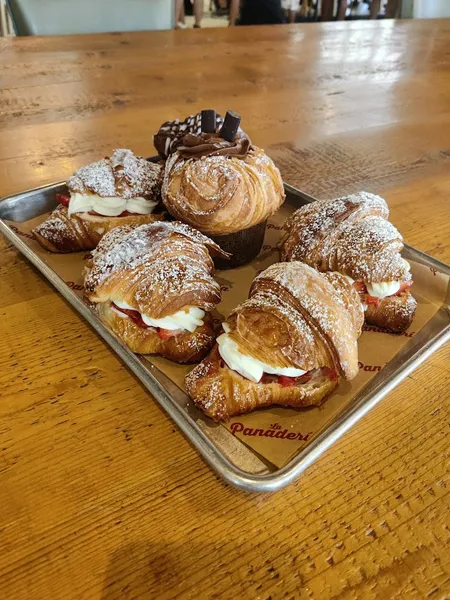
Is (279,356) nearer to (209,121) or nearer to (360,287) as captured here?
(360,287)

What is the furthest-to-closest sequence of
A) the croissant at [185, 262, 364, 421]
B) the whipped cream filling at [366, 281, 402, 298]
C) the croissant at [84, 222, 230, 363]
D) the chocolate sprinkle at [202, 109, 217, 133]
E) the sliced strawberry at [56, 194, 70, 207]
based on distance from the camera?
the sliced strawberry at [56, 194, 70, 207], the chocolate sprinkle at [202, 109, 217, 133], the whipped cream filling at [366, 281, 402, 298], the croissant at [84, 222, 230, 363], the croissant at [185, 262, 364, 421]

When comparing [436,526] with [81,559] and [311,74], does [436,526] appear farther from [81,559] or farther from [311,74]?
[311,74]

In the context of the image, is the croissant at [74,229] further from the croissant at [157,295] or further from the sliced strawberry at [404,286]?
the sliced strawberry at [404,286]

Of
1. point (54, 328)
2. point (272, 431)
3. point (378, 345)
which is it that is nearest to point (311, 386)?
point (272, 431)

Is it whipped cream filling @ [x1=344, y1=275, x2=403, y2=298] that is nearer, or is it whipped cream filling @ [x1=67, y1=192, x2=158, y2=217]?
whipped cream filling @ [x1=344, y1=275, x2=403, y2=298]

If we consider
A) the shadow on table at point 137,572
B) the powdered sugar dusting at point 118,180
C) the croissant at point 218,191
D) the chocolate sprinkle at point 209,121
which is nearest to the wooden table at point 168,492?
the shadow on table at point 137,572

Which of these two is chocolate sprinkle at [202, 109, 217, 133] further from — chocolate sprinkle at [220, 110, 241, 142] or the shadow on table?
the shadow on table

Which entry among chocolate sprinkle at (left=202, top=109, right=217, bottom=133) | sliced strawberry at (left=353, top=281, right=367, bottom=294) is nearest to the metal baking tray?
sliced strawberry at (left=353, top=281, right=367, bottom=294)
